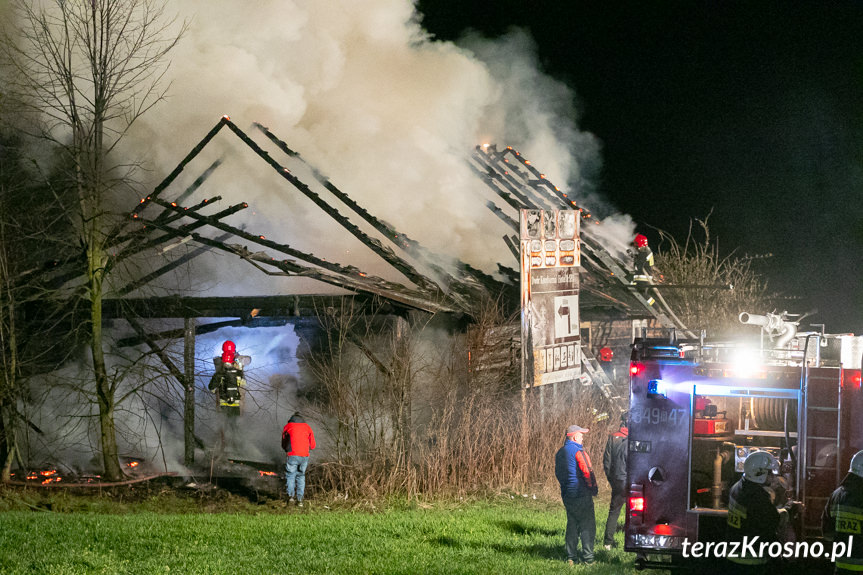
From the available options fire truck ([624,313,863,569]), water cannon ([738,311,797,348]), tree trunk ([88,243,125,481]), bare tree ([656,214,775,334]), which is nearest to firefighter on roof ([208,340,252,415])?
tree trunk ([88,243,125,481])

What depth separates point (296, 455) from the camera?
594 inches

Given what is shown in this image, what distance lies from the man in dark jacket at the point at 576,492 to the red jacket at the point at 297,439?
18.5ft

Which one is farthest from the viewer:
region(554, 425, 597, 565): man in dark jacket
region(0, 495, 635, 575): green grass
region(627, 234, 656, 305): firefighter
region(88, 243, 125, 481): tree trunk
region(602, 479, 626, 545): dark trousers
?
region(627, 234, 656, 305): firefighter

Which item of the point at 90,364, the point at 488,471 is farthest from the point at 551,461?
the point at 90,364

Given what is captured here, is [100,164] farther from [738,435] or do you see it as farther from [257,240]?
[738,435]

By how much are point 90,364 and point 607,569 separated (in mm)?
13879

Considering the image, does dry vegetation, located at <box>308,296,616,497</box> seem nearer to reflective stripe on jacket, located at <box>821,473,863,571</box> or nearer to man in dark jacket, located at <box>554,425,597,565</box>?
man in dark jacket, located at <box>554,425,597,565</box>

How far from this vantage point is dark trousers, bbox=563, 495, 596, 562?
412 inches

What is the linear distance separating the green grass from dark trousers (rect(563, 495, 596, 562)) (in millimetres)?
177

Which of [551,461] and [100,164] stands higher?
[100,164]

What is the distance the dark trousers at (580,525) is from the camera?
10477 millimetres

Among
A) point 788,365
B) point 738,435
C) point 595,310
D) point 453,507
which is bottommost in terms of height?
point 453,507

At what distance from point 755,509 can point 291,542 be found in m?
5.76

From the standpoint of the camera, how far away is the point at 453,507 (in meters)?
15.1
